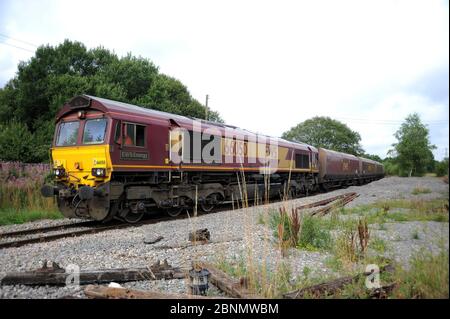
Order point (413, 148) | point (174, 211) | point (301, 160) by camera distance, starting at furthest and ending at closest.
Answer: point (301, 160)
point (174, 211)
point (413, 148)

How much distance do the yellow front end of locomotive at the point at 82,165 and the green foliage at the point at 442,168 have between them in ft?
26.7

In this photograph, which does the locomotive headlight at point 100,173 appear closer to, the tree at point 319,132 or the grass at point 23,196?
the grass at point 23,196

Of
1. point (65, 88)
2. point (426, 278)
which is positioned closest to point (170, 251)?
point (426, 278)

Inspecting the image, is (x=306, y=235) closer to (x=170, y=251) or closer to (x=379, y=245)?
(x=379, y=245)

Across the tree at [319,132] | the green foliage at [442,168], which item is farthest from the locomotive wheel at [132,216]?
the tree at [319,132]

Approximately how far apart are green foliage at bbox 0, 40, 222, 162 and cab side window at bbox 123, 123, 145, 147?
45.4ft

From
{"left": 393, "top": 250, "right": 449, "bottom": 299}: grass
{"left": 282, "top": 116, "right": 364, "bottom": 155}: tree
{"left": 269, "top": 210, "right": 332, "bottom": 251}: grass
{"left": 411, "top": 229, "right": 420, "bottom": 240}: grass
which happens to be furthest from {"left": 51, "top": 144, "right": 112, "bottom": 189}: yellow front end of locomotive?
{"left": 282, "top": 116, "right": 364, "bottom": 155}: tree

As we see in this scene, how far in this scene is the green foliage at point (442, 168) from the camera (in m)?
2.44

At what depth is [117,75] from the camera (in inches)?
1345

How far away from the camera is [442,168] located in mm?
2531

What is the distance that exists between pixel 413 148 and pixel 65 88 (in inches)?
1107

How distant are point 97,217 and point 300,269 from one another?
6.43 meters
